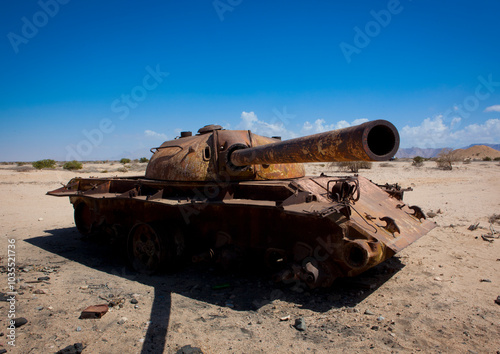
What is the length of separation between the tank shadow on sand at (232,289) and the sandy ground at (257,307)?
0.02 metres

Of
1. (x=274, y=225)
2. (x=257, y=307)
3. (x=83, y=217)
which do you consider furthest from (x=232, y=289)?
(x=83, y=217)

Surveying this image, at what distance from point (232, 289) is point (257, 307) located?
751 mm

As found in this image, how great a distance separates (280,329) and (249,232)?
1631mm

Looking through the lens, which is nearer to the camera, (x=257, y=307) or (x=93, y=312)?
(x=93, y=312)

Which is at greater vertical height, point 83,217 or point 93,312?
point 83,217

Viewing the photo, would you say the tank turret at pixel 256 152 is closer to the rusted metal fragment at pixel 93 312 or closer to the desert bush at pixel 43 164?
the rusted metal fragment at pixel 93 312

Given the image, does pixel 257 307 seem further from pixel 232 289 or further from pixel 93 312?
pixel 93 312

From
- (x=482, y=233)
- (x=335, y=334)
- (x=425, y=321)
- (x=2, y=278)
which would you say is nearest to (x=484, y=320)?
(x=425, y=321)

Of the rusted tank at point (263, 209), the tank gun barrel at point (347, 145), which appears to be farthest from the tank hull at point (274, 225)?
the tank gun barrel at point (347, 145)

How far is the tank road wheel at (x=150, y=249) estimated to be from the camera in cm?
576

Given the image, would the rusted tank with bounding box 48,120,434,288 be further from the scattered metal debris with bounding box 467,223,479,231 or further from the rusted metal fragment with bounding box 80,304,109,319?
the scattered metal debris with bounding box 467,223,479,231

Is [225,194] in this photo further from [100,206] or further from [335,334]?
[100,206]

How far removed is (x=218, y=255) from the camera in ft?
18.1

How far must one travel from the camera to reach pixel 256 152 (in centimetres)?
481
